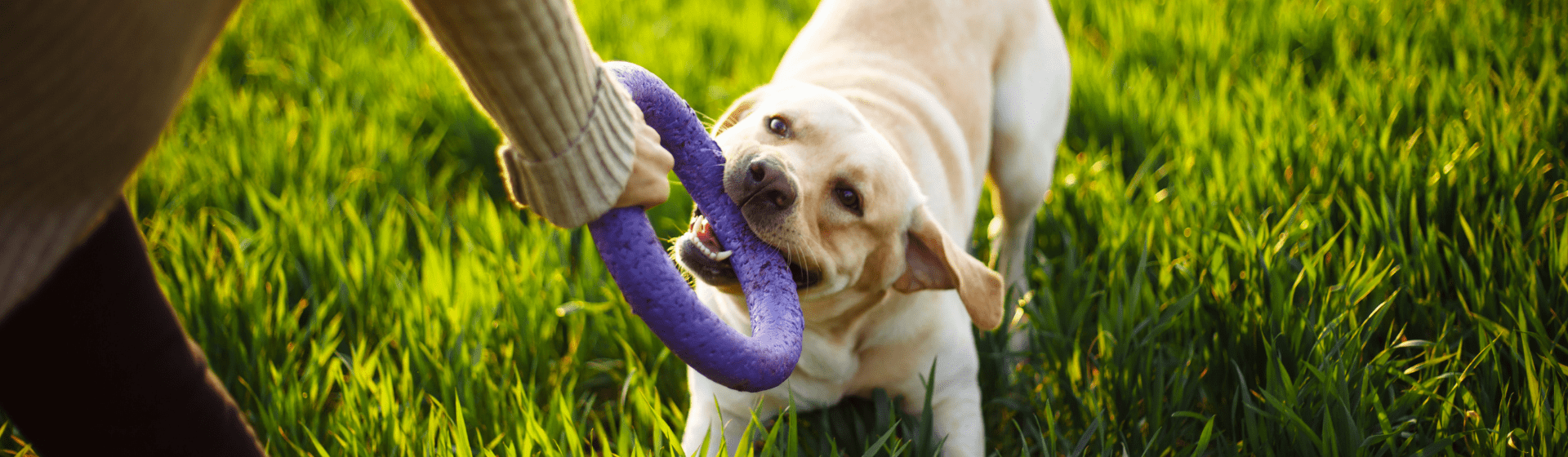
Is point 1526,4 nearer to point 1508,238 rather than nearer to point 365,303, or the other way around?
point 1508,238

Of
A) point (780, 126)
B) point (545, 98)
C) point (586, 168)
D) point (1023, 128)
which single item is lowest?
point (1023, 128)

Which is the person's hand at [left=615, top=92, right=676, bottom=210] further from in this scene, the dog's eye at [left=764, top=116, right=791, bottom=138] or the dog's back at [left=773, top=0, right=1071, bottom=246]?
the dog's back at [left=773, top=0, right=1071, bottom=246]

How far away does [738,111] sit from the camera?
216 cm

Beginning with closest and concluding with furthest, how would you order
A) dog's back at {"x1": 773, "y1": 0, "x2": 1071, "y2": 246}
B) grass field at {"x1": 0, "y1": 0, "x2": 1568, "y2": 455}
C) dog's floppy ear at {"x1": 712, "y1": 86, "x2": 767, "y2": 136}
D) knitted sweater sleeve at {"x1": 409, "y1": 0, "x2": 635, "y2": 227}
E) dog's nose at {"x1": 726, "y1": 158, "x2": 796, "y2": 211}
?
knitted sweater sleeve at {"x1": 409, "y1": 0, "x2": 635, "y2": 227}, dog's nose at {"x1": 726, "y1": 158, "x2": 796, "y2": 211}, grass field at {"x1": 0, "y1": 0, "x2": 1568, "y2": 455}, dog's floppy ear at {"x1": 712, "y1": 86, "x2": 767, "y2": 136}, dog's back at {"x1": 773, "y1": 0, "x2": 1071, "y2": 246}

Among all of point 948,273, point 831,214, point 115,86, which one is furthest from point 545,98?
point 948,273

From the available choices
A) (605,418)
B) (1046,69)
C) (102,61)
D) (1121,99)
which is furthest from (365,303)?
(1121,99)

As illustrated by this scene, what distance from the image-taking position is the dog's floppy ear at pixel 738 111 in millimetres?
2123

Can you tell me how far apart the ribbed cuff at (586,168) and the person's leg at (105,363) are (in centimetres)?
47

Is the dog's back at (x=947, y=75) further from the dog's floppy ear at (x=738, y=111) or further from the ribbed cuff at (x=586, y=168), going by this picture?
the ribbed cuff at (x=586, y=168)

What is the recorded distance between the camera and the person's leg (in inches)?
44.2

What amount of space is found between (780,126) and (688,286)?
0.56 m

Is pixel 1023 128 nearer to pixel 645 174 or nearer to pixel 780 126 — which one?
pixel 780 126

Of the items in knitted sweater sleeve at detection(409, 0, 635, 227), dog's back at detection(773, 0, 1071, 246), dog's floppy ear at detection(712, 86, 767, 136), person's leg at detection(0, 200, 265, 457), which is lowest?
dog's back at detection(773, 0, 1071, 246)

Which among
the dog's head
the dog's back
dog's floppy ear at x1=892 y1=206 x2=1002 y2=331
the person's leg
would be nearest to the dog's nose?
the dog's head
